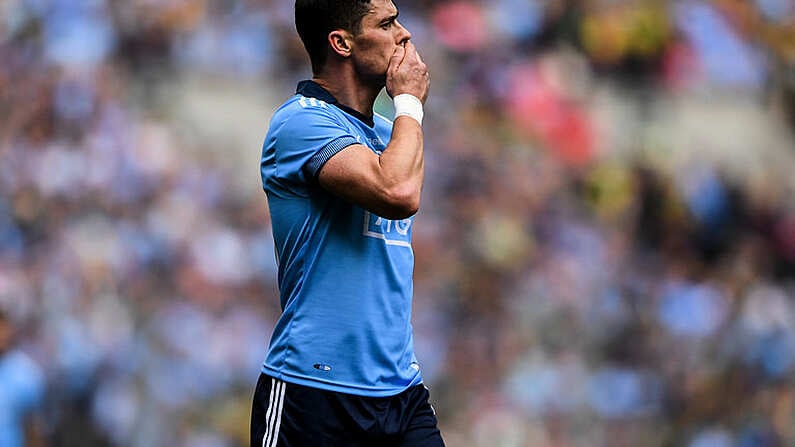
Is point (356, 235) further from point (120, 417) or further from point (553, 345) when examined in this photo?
point (553, 345)

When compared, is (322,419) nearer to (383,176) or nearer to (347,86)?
(383,176)

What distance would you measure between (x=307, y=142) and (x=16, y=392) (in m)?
3.71

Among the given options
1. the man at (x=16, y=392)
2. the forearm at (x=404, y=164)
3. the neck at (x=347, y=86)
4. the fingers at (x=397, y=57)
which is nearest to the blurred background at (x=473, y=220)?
the man at (x=16, y=392)

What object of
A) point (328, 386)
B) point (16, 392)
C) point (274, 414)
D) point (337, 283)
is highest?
point (337, 283)

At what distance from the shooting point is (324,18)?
3.17m

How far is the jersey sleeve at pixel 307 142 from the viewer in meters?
2.92

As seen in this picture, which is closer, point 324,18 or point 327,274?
point 327,274

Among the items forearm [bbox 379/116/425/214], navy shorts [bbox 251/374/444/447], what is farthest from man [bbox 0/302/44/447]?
forearm [bbox 379/116/425/214]

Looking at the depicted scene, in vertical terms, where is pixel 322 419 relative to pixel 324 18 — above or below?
below

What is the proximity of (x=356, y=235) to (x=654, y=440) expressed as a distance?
5060mm

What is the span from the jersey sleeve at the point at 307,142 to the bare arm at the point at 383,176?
32mm

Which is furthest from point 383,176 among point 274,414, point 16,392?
point 16,392

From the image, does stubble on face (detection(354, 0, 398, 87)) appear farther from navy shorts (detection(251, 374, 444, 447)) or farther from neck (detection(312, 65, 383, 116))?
navy shorts (detection(251, 374, 444, 447))

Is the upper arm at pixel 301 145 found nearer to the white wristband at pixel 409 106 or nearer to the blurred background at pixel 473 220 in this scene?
the white wristband at pixel 409 106
